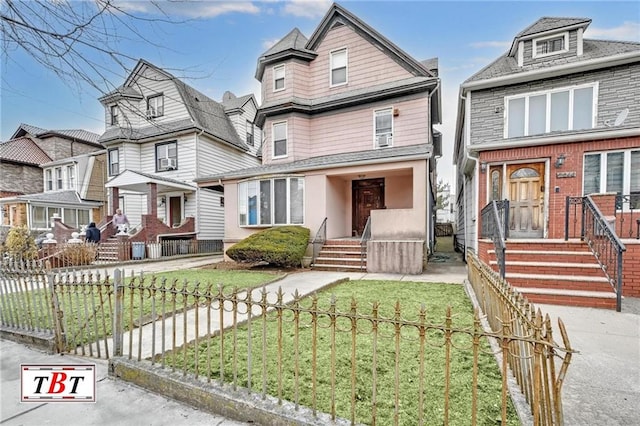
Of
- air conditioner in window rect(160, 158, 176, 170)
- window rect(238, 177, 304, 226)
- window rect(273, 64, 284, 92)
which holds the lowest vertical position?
window rect(238, 177, 304, 226)

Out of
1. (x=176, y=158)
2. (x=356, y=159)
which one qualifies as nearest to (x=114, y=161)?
(x=176, y=158)

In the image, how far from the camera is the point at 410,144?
11969mm

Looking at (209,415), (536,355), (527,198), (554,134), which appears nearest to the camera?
(536,355)

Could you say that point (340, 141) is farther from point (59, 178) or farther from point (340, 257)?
point (59, 178)

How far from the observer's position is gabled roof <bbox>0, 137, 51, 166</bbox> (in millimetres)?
22047

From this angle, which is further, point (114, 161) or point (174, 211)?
point (114, 161)

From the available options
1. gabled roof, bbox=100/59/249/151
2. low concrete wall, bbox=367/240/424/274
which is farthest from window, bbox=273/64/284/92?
low concrete wall, bbox=367/240/424/274

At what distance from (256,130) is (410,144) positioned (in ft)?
44.2

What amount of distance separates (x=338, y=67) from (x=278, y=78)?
2905mm

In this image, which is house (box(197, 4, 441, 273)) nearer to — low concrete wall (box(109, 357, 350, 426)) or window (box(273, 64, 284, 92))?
window (box(273, 64, 284, 92))

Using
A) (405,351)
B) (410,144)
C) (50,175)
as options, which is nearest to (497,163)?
(410,144)

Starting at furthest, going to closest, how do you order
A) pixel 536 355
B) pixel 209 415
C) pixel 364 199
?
pixel 364 199
pixel 209 415
pixel 536 355

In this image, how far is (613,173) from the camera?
27.5ft

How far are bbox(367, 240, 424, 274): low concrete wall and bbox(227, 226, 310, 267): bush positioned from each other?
2345 millimetres
